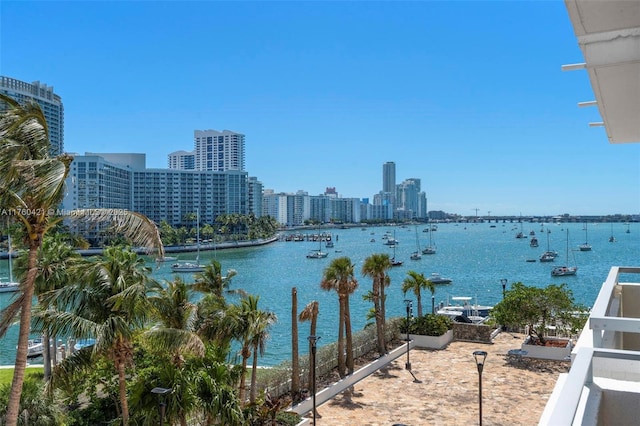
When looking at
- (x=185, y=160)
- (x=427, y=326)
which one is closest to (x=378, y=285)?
(x=427, y=326)

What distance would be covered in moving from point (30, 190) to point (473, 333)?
2072 cm

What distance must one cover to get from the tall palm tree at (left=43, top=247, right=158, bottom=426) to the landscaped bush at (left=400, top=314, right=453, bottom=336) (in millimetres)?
15132

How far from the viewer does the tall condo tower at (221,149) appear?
180 m

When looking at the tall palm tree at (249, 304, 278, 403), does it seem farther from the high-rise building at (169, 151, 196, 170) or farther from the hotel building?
the high-rise building at (169, 151, 196, 170)

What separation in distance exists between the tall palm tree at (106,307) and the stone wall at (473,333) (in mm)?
17113

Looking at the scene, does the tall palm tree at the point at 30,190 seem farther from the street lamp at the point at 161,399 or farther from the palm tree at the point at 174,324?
the palm tree at the point at 174,324

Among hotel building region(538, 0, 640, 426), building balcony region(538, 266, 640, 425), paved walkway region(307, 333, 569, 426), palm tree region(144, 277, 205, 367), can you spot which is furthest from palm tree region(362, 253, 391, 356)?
building balcony region(538, 266, 640, 425)

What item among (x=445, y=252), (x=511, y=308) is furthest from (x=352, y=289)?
(x=445, y=252)

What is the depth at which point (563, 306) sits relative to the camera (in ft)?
64.7

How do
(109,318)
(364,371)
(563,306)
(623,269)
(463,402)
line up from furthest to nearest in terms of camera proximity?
(563,306)
(364,371)
(463,402)
(109,318)
(623,269)

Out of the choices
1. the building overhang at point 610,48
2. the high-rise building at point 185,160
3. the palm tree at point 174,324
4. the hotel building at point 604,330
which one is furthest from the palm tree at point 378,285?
the high-rise building at point 185,160

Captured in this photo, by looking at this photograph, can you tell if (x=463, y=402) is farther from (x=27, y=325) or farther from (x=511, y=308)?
(x=27, y=325)

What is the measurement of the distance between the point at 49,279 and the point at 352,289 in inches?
397

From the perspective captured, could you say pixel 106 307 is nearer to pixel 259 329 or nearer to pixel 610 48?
pixel 259 329
